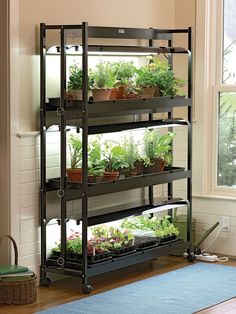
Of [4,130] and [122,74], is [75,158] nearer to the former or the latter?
[4,130]

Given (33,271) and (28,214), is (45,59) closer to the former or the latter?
(28,214)

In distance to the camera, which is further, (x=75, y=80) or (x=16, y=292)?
(x=75, y=80)

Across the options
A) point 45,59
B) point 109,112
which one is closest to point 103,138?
point 109,112

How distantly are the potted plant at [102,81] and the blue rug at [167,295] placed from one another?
1.37 m

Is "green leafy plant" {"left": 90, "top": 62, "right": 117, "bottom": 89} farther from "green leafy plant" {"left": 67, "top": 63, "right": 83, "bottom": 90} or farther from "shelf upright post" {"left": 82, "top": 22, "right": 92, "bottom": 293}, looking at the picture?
"shelf upright post" {"left": 82, "top": 22, "right": 92, "bottom": 293}

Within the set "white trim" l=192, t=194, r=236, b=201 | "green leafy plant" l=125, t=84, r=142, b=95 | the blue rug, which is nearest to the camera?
the blue rug

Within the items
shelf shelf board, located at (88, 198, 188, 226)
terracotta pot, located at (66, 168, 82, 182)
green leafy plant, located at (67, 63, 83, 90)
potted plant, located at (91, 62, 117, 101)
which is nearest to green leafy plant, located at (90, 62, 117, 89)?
potted plant, located at (91, 62, 117, 101)

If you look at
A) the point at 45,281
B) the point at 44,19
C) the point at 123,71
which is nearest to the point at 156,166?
the point at 123,71

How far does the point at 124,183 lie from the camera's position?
5.85 m

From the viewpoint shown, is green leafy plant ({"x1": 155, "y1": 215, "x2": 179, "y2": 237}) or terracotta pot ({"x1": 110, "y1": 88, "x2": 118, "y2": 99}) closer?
terracotta pot ({"x1": 110, "y1": 88, "x2": 118, "y2": 99})

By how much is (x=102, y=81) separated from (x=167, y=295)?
1552mm

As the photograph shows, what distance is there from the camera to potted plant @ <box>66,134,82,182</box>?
18.4 ft

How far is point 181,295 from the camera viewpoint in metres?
5.48

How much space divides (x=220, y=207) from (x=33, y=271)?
→ 182cm
